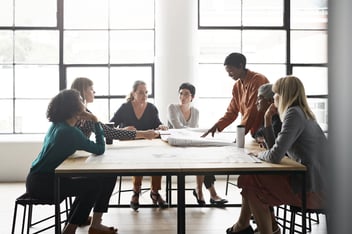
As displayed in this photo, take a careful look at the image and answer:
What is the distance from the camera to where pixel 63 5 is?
566 centimetres

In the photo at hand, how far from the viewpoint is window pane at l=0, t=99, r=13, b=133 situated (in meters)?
5.66

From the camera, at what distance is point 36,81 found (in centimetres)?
569

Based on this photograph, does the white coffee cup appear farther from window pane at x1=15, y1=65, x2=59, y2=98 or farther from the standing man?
window pane at x1=15, y1=65, x2=59, y2=98

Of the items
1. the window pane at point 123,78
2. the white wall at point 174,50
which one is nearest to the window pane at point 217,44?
the white wall at point 174,50

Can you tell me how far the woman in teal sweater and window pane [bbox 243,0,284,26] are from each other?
142 inches

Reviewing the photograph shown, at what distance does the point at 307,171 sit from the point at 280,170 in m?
0.26

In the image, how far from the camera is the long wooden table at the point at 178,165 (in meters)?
2.14

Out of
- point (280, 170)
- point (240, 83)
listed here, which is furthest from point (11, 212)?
point (280, 170)

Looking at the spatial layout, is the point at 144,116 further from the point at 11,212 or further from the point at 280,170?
the point at 280,170

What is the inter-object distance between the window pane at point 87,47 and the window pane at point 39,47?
0.16 meters

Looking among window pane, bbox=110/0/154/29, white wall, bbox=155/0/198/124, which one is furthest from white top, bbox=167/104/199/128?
window pane, bbox=110/0/154/29

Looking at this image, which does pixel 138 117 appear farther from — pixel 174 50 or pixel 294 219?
pixel 294 219

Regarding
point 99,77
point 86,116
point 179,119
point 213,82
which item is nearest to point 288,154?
point 86,116

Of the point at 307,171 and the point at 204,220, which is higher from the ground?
the point at 307,171
